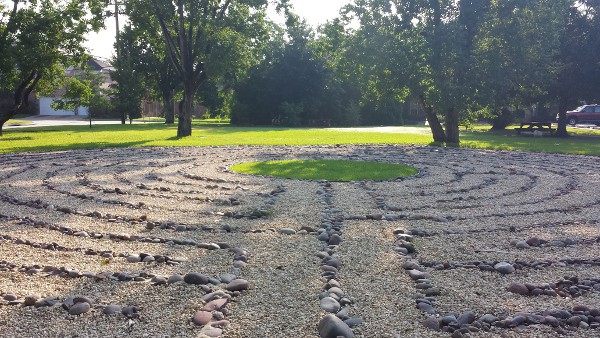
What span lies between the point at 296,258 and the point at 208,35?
23167mm

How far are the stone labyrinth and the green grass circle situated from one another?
2.72 ft

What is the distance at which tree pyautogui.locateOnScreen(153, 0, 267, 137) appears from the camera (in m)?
27.3

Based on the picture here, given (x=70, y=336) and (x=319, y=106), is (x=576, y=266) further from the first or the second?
(x=319, y=106)

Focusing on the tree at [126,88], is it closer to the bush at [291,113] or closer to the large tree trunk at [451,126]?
the bush at [291,113]

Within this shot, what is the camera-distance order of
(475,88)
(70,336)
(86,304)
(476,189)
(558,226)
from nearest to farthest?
(70,336) < (86,304) < (558,226) < (476,189) < (475,88)

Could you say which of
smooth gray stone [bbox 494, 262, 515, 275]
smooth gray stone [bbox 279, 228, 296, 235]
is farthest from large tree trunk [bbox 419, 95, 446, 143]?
smooth gray stone [bbox 494, 262, 515, 275]

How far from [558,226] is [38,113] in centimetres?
7731

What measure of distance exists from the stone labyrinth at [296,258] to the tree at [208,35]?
16.0 meters

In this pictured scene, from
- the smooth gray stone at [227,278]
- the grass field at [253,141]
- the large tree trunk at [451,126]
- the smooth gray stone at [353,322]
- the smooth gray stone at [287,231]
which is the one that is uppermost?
the large tree trunk at [451,126]

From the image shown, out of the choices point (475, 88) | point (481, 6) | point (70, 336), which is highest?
point (481, 6)

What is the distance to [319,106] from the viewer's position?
2119 inches

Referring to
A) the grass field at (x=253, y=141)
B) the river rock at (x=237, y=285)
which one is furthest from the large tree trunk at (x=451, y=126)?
the river rock at (x=237, y=285)

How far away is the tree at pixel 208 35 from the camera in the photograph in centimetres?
2727

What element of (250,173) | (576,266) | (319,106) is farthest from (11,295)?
(319,106)
